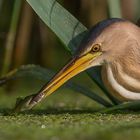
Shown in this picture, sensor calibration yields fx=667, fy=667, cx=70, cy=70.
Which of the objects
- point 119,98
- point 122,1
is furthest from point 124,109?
point 122,1

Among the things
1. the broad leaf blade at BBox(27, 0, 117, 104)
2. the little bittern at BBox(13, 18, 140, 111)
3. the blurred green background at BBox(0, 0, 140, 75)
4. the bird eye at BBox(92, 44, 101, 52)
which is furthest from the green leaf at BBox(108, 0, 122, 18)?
the blurred green background at BBox(0, 0, 140, 75)

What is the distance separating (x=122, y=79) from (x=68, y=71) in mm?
258

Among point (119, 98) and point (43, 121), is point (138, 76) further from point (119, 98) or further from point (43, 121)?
point (43, 121)

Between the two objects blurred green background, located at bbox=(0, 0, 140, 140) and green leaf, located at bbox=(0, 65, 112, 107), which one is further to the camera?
green leaf, located at bbox=(0, 65, 112, 107)

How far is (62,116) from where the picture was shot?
9.64 ft

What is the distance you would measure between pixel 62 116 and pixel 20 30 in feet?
7.70

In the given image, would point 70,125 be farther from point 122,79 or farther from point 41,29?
point 41,29

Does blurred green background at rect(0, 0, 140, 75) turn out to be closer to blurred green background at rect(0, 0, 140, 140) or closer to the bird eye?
blurred green background at rect(0, 0, 140, 140)

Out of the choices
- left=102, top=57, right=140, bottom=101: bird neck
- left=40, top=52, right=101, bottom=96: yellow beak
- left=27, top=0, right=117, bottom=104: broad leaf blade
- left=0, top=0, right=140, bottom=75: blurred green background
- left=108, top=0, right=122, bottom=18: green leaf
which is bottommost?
left=0, top=0, right=140, bottom=75: blurred green background

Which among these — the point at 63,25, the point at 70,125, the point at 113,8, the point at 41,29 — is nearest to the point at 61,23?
the point at 63,25

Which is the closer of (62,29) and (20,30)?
(62,29)

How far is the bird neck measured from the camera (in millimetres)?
2990

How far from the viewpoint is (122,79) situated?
3010 mm

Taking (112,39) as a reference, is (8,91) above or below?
below
